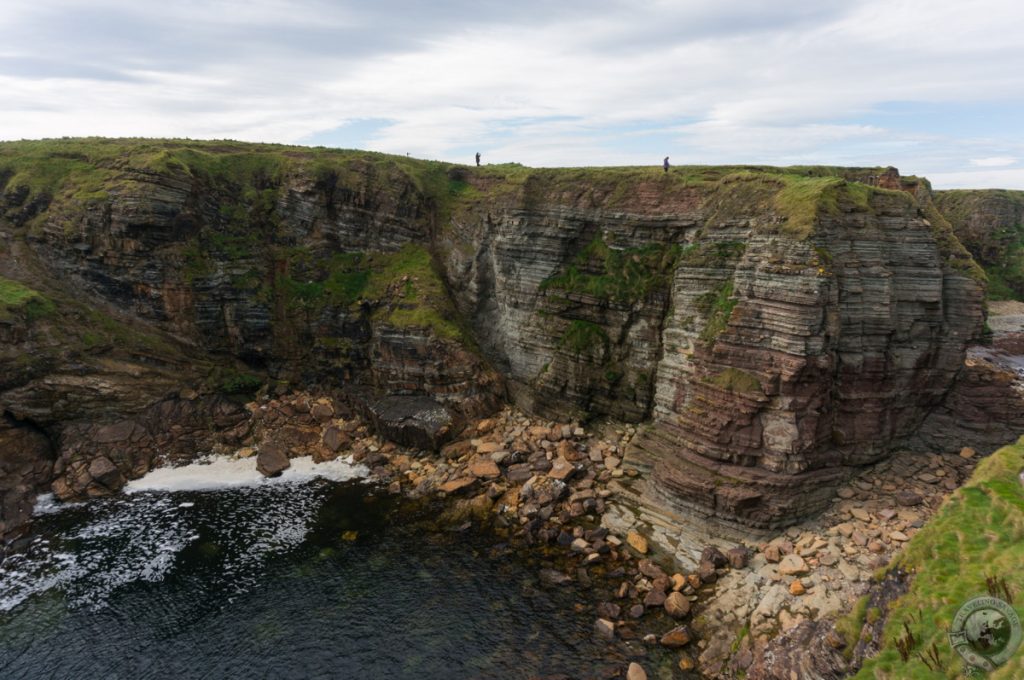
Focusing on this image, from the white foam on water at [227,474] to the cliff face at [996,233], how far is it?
4221 inches

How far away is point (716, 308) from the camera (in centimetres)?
4028

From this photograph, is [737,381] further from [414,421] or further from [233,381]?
[233,381]

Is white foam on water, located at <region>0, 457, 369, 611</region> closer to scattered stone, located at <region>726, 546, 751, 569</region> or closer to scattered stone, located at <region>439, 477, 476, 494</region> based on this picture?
scattered stone, located at <region>439, 477, 476, 494</region>

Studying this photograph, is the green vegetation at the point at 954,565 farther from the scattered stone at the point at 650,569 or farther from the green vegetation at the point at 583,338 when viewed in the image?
the green vegetation at the point at 583,338

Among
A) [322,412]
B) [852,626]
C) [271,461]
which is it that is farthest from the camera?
[322,412]

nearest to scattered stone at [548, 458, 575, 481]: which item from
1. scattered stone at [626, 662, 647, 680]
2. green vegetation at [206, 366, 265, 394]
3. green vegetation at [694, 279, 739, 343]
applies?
green vegetation at [694, 279, 739, 343]

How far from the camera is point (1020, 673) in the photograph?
15.9 meters

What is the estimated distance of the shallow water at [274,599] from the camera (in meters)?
28.8

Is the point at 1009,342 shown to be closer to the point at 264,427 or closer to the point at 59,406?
the point at 264,427

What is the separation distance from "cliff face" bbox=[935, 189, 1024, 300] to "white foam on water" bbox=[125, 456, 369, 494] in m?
107

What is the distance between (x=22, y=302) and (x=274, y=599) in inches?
1532

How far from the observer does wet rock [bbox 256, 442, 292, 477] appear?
48156 mm

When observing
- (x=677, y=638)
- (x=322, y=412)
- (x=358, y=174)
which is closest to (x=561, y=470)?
(x=677, y=638)

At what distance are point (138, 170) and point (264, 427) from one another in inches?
1179
